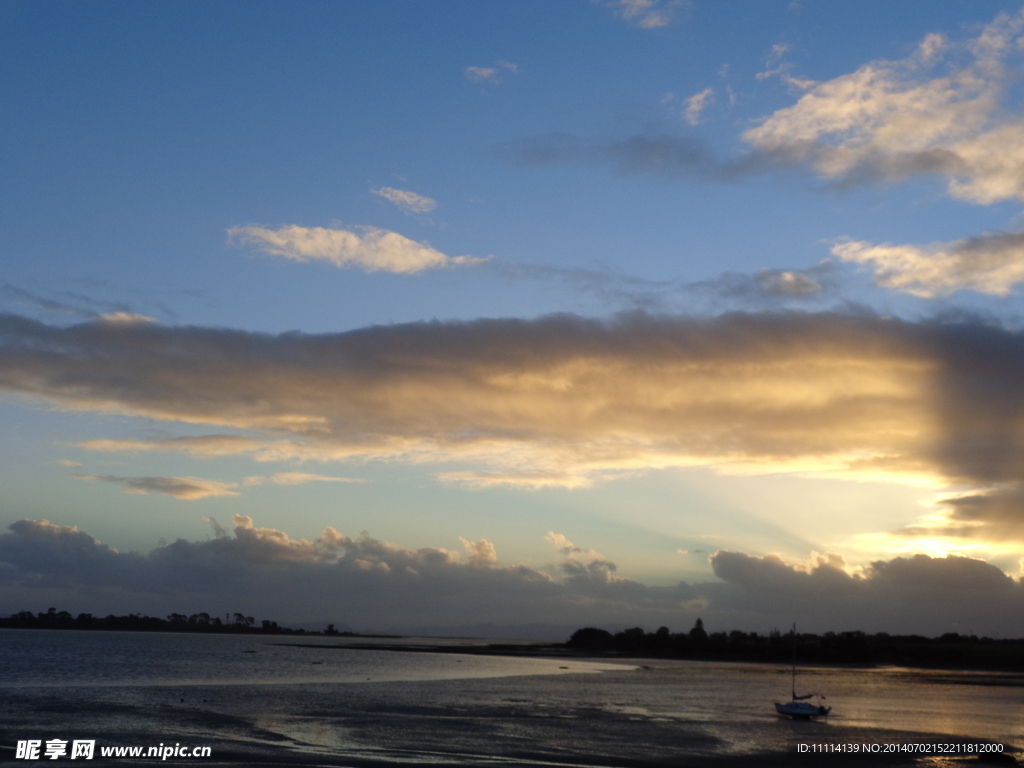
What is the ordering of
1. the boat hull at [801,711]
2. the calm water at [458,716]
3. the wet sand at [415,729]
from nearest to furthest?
the wet sand at [415,729] → the calm water at [458,716] → the boat hull at [801,711]

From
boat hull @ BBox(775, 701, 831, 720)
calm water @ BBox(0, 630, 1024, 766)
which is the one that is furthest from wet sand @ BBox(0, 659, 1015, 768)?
boat hull @ BBox(775, 701, 831, 720)

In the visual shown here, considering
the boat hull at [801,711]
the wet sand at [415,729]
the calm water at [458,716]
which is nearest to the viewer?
the wet sand at [415,729]

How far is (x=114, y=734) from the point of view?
4209 centimetres

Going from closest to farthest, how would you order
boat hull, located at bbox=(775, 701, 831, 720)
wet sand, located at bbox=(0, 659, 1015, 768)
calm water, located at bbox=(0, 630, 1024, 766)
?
wet sand, located at bbox=(0, 659, 1015, 768) < calm water, located at bbox=(0, 630, 1024, 766) < boat hull, located at bbox=(775, 701, 831, 720)

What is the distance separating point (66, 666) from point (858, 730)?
90909mm

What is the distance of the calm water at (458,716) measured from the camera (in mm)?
40531

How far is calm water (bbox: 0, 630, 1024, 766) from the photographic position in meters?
40.5

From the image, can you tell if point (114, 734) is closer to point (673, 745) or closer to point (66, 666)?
point (673, 745)

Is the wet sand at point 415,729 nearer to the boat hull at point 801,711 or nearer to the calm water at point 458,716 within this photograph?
the calm water at point 458,716

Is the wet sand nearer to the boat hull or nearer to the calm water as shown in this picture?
the calm water

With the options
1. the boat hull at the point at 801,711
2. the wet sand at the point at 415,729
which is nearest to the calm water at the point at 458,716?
the wet sand at the point at 415,729

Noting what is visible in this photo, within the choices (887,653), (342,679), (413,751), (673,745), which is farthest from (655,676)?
(887,653)

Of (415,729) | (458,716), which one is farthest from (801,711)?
(415,729)

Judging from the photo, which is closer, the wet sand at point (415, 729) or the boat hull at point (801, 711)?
the wet sand at point (415, 729)
